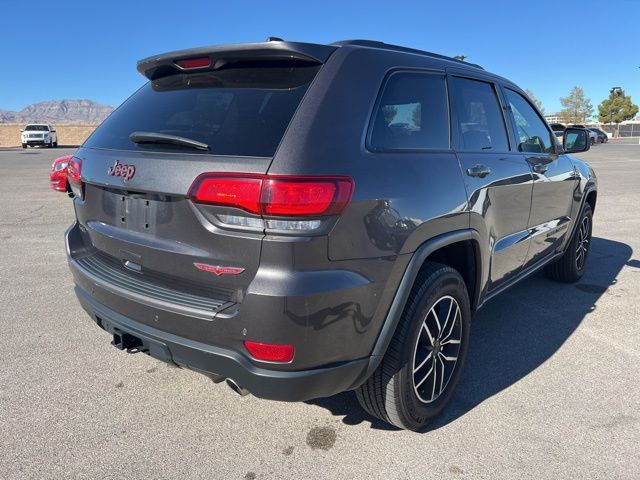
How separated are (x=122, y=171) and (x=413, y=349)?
64.3 inches

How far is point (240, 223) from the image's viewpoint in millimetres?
1991

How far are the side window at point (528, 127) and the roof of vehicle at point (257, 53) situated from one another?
1355 mm

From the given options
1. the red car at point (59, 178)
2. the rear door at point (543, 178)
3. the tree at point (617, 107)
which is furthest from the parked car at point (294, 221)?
the tree at point (617, 107)

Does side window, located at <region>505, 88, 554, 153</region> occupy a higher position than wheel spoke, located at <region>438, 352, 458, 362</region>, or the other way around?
side window, located at <region>505, 88, 554, 153</region>

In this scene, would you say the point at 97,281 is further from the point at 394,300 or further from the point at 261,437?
the point at 394,300

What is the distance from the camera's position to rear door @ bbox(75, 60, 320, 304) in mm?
2025

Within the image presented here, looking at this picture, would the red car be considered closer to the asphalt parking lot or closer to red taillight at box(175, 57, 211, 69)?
the asphalt parking lot

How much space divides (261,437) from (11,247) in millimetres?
5087

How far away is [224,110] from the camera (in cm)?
233

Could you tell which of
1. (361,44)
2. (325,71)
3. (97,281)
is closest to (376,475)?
(97,281)

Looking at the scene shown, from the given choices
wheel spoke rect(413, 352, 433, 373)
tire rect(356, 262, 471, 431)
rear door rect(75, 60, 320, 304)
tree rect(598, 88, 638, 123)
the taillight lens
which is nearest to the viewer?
rear door rect(75, 60, 320, 304)

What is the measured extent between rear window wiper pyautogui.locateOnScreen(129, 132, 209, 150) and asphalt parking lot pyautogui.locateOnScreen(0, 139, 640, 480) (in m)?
1.47

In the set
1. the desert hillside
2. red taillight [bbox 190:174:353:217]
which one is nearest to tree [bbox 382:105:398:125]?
red taillight [bbox 190:174:353:217]

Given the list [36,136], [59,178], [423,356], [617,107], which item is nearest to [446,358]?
[423,356]
